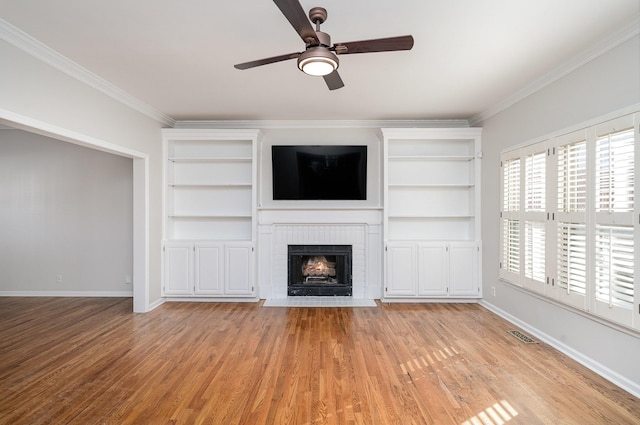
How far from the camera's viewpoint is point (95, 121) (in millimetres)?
3234

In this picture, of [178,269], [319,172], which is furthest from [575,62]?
[178,269]

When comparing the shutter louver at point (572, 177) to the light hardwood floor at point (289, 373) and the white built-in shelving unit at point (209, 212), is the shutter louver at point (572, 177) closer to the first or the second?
the light hardwood floor at point (289, 373)

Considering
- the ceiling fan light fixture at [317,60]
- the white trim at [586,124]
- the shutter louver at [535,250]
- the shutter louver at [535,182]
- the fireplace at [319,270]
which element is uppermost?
the ceiling fan light fixture at [317,60]

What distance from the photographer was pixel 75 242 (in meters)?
4.78

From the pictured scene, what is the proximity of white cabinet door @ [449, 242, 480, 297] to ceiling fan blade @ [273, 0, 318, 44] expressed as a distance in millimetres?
3585

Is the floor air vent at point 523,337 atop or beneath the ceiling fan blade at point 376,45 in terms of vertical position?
beneath

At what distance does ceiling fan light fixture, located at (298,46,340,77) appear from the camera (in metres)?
1.92

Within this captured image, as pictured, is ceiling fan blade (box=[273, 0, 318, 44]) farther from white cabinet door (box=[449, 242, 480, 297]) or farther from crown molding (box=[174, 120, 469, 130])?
white cabinet door (box=[449, 242, 480, 297])

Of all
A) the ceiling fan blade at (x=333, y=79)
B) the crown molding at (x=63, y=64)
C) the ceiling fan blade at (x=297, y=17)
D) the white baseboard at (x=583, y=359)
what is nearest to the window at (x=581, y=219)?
the white baseboard at (x=583, y=359)

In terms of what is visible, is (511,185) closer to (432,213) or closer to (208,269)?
(432,213)

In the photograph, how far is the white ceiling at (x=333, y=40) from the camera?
207 cm

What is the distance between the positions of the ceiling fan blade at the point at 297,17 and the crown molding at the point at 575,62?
2341 millimetres

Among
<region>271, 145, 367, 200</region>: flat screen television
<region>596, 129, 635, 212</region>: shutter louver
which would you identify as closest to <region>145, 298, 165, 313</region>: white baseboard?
<region>271, 145, 367, 200</region>: flat screen television

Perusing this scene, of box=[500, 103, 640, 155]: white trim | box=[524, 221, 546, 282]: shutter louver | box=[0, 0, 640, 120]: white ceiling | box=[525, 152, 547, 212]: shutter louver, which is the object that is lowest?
box=[524, 221, 546, 282]: shutter louver
